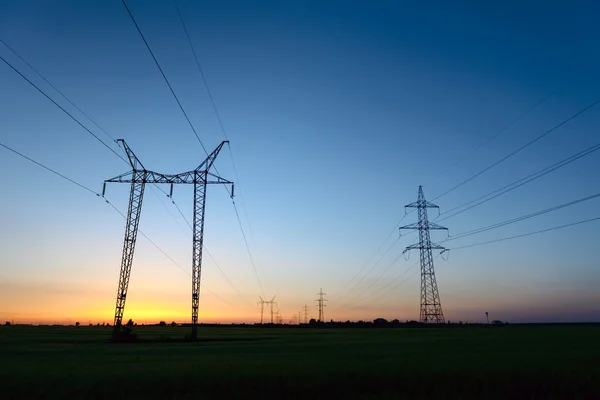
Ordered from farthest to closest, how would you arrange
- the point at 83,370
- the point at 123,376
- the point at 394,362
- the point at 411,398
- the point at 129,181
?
the point at 129,181 → the point at 394,362 → the point at 83,370 → the point at 123,376 → the point at 411,398

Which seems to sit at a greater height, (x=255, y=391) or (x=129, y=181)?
(x=129, y=181)

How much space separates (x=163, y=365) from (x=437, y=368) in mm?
17785

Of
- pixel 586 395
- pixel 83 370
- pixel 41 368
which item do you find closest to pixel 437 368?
pixel 586 395

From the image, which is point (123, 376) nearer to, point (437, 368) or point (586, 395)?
point (437, 368)

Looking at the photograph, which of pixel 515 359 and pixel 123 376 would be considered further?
pixel 515 359

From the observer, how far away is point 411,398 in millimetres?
20812

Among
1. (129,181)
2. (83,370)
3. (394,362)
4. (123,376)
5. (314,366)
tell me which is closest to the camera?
(123,376)

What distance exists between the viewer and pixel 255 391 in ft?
72.3

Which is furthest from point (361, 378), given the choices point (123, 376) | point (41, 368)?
point (41, 368)

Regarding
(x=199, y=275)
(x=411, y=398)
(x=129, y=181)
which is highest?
(x=129, y=181)

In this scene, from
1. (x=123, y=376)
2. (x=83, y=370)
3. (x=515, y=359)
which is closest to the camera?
(x=123, y=376)

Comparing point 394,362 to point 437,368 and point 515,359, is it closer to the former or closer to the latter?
point 437,368

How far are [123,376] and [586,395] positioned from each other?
2310 centimetres

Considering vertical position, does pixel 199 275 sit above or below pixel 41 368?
above
